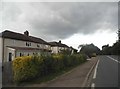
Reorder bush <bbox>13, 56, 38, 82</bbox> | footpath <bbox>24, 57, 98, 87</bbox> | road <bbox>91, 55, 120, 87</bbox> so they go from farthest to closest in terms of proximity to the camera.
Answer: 1. bush <bbox>13, 56, 38, 82</bbox>
2. road <bbox>91, 55, 120, 87</bbox>
3. footpath <bbox>24, 57, 98, 87</bbox>

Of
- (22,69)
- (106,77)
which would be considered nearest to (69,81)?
(22,69)

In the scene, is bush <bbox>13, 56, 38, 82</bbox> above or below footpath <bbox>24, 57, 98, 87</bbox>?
above

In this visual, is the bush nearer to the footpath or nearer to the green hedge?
the green hedge

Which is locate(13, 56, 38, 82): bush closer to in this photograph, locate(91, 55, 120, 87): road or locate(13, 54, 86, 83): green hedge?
locate(13, 54, 86, 83): green hedge

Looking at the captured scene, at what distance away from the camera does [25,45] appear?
5347cm

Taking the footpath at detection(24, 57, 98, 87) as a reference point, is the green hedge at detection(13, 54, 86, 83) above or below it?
above

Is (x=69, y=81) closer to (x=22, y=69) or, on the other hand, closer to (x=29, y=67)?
(x=29, y=67)

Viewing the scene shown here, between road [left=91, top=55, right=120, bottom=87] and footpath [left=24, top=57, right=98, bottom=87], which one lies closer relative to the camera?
footpath [left=24, top=57, right=98, bottom=87]

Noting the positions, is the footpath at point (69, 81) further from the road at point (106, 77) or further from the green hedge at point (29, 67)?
the green hedge at point (29, 67)

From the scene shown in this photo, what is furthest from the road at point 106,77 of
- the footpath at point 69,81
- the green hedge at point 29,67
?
the green hedge at point 29,67

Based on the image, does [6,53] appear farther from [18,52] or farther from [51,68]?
[51,68]

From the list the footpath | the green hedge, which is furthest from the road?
the green hedge

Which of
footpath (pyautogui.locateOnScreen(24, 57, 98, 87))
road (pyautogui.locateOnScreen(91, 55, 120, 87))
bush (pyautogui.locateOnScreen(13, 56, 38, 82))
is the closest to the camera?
footpath (pyautogui.locateOnScreen(24, 57, 98, 87))

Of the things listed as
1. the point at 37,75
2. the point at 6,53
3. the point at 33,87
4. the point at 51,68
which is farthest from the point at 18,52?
the point at 33,87
